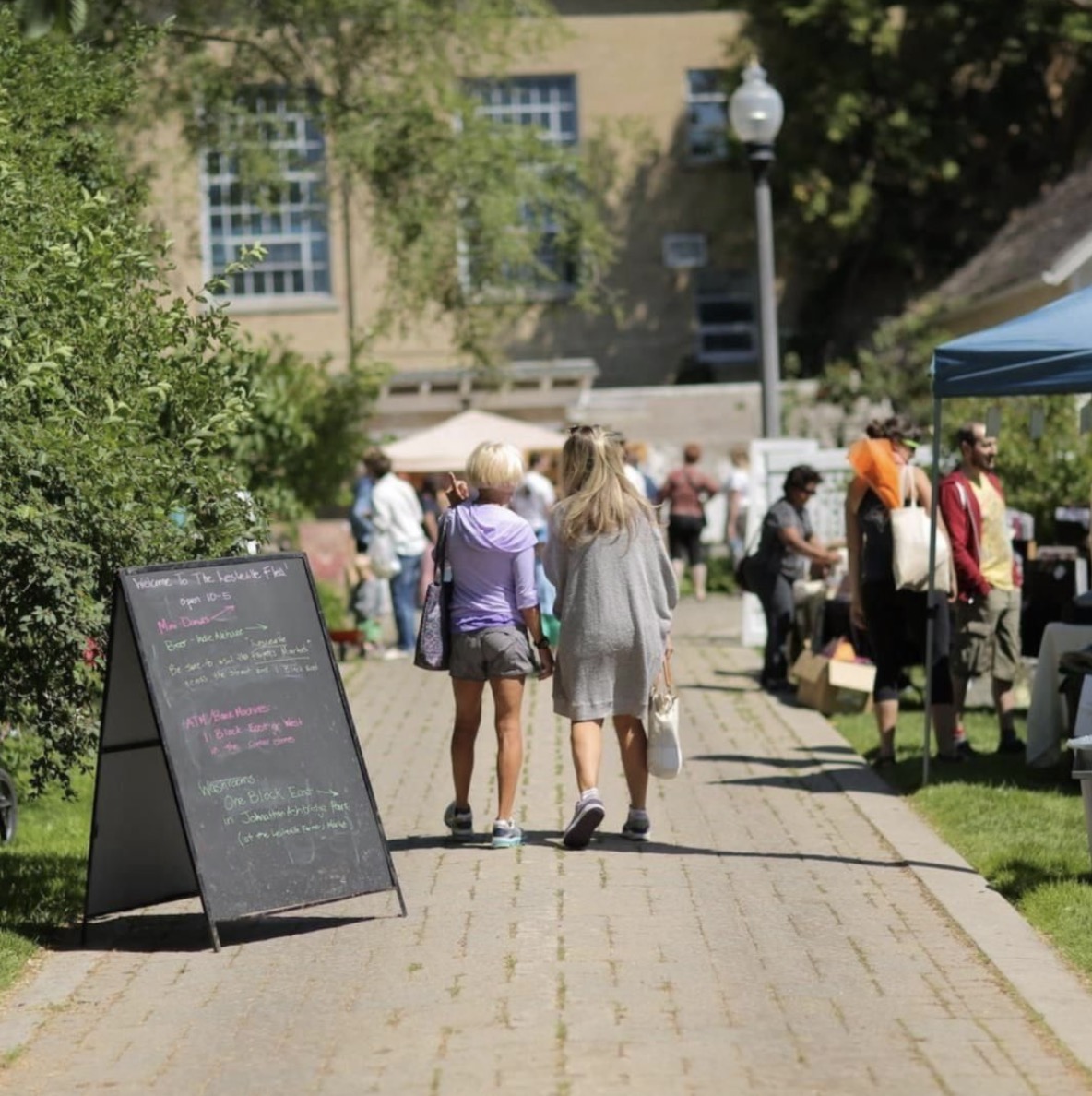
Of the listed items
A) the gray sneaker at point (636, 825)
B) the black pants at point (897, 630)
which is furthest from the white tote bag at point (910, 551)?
the gray sneaker at point (636, 825)

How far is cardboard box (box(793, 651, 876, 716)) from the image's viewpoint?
14273 mm

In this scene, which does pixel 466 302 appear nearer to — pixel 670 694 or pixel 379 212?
pixel 379 212

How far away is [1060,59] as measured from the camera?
39.7 meters

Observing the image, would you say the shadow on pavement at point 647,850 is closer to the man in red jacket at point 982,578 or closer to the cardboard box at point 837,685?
the man in red jacket at point 982,578

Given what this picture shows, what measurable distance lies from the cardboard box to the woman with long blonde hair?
5.29 m

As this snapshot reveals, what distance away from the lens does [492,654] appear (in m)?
9.14

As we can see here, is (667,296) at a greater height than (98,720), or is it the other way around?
(667,296)

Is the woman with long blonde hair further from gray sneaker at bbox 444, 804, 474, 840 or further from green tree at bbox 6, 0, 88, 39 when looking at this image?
green tree at bbox 6, 0, 88, 39

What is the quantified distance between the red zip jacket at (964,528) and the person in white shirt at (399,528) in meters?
7.80

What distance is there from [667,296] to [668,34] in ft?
16.5

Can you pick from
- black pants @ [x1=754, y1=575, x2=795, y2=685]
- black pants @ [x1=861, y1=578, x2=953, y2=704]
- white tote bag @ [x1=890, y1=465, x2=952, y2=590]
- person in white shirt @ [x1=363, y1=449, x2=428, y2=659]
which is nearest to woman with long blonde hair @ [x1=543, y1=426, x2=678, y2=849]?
white tote bag @ [x1=890, y1=465, x2=952, y2=590]

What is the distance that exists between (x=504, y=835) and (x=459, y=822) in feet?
1.15

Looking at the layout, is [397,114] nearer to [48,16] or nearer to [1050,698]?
[48,16]

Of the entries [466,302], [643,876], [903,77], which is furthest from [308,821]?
[903,77]
